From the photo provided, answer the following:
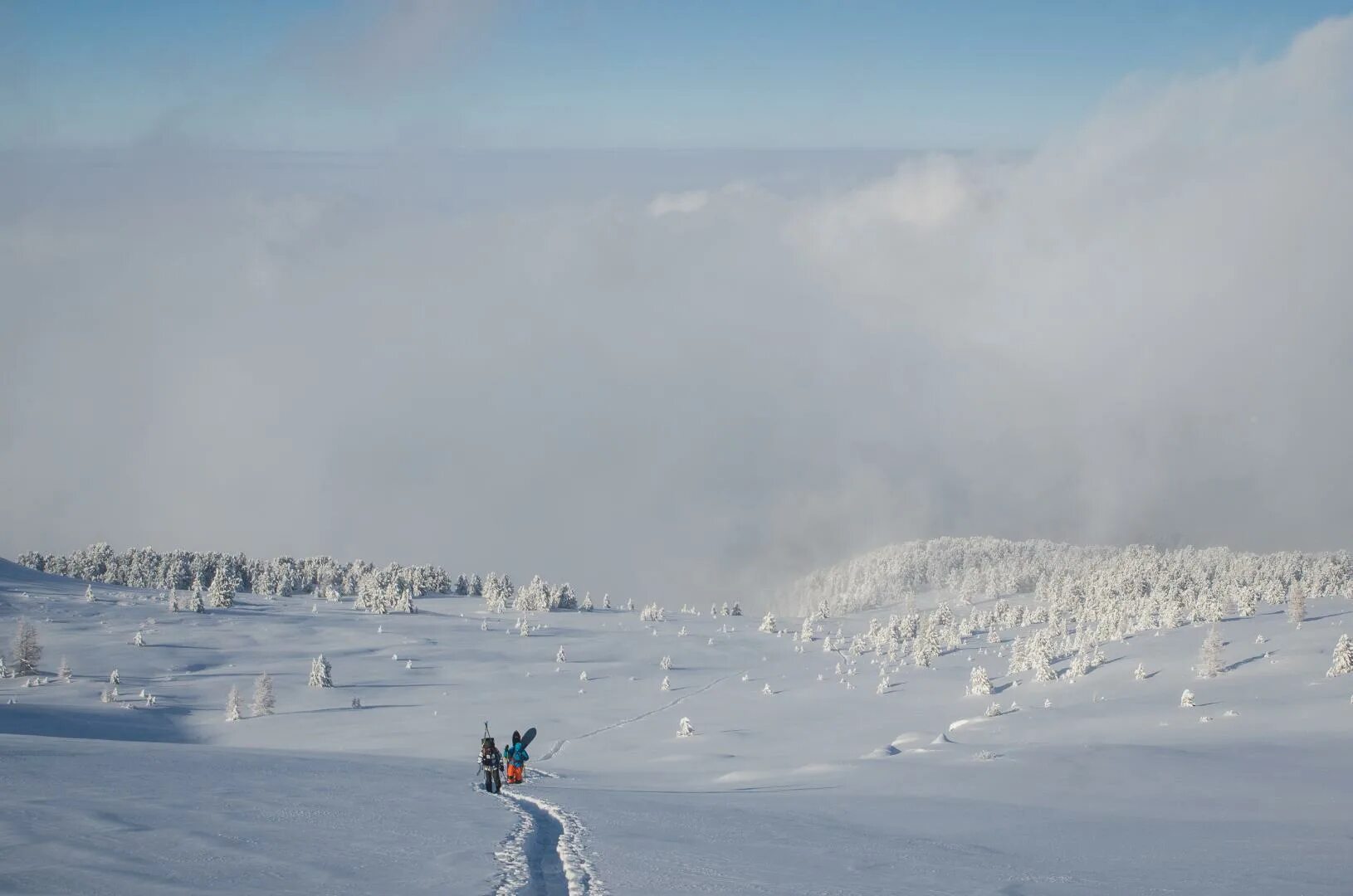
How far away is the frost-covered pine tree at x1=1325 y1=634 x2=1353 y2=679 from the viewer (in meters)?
72.4

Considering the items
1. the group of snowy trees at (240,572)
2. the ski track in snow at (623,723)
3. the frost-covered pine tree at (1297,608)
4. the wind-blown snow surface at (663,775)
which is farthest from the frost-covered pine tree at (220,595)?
the frost-covered pine tree at (1297,608)

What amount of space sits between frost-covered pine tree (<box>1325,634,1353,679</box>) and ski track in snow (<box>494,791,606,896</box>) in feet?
239

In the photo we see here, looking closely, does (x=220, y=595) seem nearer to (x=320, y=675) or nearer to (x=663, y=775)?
(x=320, y=675)

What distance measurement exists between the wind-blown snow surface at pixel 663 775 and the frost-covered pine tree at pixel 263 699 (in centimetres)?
248

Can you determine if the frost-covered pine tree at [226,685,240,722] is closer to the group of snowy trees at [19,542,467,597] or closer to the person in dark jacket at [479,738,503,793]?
the person in dark jacket at [479,738,503,793]

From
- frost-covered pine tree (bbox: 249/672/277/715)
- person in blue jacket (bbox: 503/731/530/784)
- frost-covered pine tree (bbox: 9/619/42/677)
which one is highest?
person in blue jacket (bbox: 503/731/530/784)

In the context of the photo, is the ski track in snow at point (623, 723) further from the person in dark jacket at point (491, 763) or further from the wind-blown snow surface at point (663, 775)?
the person in dark jacket at point (491, 763)

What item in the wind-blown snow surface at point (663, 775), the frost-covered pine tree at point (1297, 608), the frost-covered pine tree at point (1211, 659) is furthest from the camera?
the frost-covered pine tree at point (1297, 608)

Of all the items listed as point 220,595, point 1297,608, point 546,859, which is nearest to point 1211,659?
point 1297,608

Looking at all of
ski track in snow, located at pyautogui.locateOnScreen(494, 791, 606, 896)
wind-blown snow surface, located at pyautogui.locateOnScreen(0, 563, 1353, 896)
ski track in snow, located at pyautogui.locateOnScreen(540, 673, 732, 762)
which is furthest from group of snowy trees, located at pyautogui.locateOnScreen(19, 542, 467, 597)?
ski track in snow, located at pyautogui.locateOnScreen(494, 791, 606, 896)

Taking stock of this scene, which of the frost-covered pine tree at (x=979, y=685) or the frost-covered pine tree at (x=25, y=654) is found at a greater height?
the frost-covered pine tree at (x=25, y=654)

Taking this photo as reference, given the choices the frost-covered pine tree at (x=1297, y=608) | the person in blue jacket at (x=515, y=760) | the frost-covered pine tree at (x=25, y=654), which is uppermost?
the frost-covered pine tree at (x=1297, y=608)

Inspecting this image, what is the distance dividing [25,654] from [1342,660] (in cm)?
11926

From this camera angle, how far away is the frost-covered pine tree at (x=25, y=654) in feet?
291
